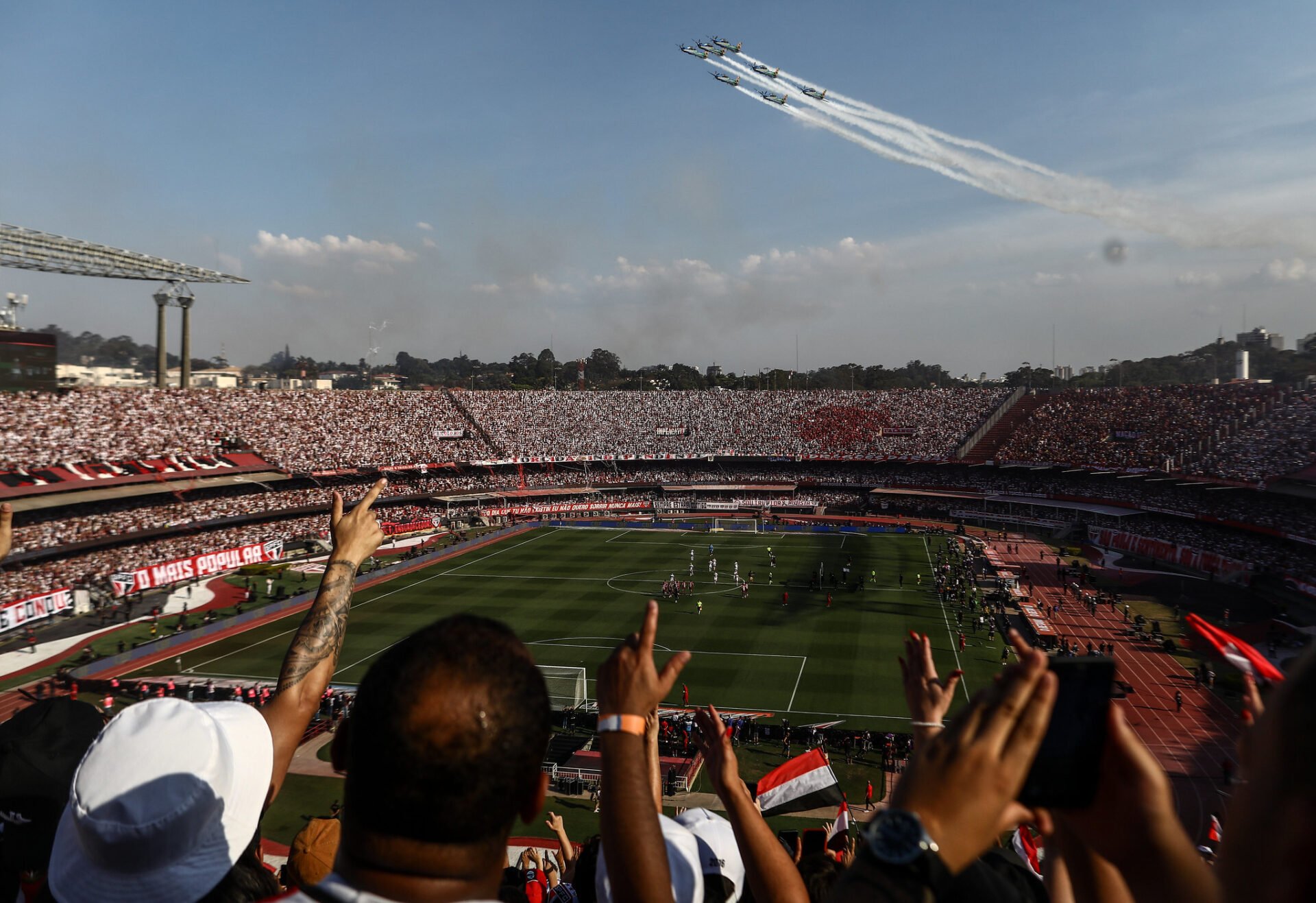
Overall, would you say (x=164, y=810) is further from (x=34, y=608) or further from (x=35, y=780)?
(x=34, y=608)

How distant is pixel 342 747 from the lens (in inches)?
92.9

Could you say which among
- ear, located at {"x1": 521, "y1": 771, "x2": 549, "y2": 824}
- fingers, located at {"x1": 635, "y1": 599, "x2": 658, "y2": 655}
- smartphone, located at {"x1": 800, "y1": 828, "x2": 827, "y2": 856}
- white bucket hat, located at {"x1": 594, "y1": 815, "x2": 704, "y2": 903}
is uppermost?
fingers, located at {"x1": 635, "y1": 599, "x2": 658, "y2": 655}

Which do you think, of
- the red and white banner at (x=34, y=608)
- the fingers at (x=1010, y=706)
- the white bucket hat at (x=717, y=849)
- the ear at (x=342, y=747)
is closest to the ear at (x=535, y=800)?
the ear at (x=342, y=747)

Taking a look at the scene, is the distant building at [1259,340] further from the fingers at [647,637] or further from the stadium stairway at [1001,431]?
the fingers at [647,637]

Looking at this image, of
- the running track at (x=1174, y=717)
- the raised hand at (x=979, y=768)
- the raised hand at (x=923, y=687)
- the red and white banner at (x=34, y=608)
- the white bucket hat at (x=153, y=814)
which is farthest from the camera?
the red and white banner at (x=34, y=608)

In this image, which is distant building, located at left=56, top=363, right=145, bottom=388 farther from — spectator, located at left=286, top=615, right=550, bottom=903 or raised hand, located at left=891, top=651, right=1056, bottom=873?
raised hand, located at left=891, top=651, right=1056, bottom=873

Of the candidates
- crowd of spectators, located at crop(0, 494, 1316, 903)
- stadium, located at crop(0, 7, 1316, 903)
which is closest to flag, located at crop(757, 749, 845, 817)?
stadium, located at crop(0, 7, 1316, 903)

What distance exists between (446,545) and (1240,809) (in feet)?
186

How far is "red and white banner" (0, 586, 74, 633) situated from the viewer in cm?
3344

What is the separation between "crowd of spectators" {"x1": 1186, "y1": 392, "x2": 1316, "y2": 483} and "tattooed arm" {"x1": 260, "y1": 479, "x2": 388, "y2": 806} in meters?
56.7

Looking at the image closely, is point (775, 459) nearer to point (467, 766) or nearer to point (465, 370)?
point (467, 766)

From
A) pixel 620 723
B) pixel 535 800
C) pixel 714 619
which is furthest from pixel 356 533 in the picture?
pixel 714 619

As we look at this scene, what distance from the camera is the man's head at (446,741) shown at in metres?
Result: 1.98

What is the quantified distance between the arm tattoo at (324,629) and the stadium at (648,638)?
3cm
